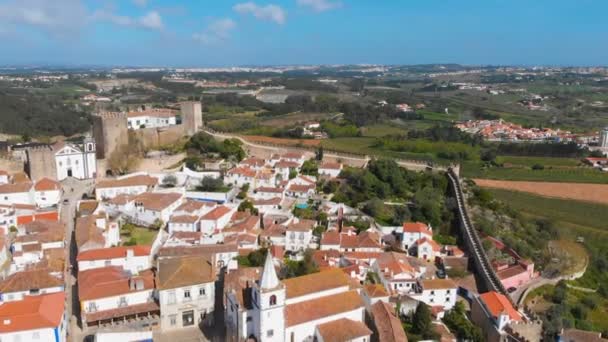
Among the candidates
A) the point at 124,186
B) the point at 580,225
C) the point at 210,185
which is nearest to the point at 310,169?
the point at 210,185

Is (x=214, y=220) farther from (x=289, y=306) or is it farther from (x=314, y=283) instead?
(x=289, y=306)

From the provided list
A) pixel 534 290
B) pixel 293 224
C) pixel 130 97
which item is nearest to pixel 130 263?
pixel 293 224

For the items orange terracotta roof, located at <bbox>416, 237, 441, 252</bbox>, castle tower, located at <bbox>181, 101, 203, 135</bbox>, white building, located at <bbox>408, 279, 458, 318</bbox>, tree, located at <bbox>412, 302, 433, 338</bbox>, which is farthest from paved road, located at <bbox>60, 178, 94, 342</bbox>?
orange terracotta roof, located at <bbox>416, 237, 441, 252</bbox>

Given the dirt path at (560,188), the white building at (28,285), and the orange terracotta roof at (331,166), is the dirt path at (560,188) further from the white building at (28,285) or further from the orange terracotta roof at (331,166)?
the white building at (28,285)

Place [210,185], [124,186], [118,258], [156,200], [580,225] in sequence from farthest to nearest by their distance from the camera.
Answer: [580,225], [210,185], [124,186], [156,200], [118,258]

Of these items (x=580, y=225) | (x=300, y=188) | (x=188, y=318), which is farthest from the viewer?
(x=580, y=225)

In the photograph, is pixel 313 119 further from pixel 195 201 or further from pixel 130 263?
pixel 130 263

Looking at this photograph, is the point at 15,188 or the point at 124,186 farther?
the point at 124,186
